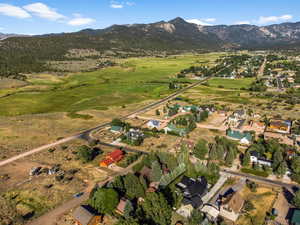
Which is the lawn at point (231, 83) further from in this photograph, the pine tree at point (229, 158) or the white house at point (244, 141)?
the pine tree at point (229, 158)

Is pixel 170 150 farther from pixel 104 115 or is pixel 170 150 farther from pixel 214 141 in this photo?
pixel 104 115

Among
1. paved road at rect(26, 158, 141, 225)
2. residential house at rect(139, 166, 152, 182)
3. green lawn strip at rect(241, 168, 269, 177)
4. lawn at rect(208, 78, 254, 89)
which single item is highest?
lawn at rect(208, 78, 254, 89)

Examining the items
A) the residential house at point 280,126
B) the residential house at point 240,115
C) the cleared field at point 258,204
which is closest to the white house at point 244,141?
the residential house at point 280,126

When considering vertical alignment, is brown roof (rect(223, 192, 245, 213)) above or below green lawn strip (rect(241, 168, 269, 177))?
above

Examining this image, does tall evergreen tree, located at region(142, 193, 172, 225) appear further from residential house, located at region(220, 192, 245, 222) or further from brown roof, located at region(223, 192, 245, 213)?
brown roof, located at region(223, 192, 245, 213)

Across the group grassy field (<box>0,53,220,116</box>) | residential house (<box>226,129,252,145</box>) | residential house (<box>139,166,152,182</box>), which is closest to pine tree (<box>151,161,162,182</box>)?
residential house (<box>139,166,152,182</box>)

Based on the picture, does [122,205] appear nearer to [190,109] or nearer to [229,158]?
[229,158]
